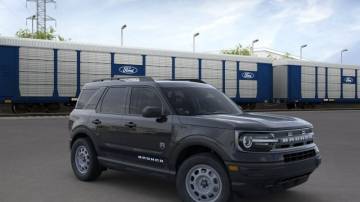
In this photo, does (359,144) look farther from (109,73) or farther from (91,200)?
(109,73)

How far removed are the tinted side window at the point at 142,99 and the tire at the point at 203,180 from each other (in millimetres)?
1167

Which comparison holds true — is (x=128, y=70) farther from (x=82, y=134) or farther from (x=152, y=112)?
(x=152, y=112)

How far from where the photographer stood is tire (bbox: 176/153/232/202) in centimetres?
572

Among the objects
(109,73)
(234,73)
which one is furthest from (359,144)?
(234,73)

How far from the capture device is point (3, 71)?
27.1 metres

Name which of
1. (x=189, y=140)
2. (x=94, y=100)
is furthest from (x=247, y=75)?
(x=189, y=140)

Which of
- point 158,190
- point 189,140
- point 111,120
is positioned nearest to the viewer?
point 189,140

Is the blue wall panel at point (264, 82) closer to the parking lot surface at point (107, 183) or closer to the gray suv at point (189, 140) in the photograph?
the parking lot surface at point (107, 183)

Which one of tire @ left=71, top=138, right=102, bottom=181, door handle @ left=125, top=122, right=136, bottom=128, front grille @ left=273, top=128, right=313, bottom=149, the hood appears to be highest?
the hood

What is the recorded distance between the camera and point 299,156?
20.0 ft

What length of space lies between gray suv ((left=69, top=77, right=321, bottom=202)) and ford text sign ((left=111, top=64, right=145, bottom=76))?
2349 centimetres

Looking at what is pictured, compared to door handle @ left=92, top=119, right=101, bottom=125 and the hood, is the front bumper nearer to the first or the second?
the hood

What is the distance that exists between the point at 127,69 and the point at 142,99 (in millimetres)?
25328

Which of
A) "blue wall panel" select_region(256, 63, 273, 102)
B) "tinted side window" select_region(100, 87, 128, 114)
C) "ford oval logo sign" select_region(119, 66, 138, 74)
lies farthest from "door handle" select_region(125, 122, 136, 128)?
"blue wall panel" select_region(256, 63, 273, 102)
